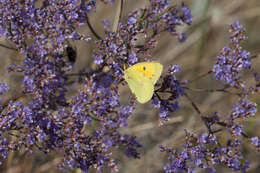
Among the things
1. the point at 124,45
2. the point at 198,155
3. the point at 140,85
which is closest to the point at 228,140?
the point at 198,155

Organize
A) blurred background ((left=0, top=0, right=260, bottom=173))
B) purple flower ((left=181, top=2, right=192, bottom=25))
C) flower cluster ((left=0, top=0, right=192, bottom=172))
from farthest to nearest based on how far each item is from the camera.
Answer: blurred background ((left=0, top=0, right=260, bottom=173)) < purple flower ((left=181, top=2, right=192, bottom=25)) < flower cluster ((left=0, top=0, right=192, bottom=172))

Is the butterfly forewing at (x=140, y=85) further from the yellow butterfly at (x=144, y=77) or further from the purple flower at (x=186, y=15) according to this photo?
the purple flower at (x=186, y=15)

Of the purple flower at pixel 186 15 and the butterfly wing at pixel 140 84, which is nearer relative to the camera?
the butterfly wing at pixel 140 84

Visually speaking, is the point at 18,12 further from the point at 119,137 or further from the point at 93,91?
the point at 119,137

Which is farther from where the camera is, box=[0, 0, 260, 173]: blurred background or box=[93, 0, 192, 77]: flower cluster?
box=[0, 0, 260, 173]: blurred background

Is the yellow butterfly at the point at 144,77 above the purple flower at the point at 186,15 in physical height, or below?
below

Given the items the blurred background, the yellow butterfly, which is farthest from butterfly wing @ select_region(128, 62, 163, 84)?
the blurred background

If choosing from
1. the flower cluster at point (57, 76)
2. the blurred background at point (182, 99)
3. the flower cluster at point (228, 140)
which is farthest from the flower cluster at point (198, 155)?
the blurred background at point (182, 99)

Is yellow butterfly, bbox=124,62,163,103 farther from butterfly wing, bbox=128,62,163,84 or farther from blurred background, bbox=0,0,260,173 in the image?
blurred background, bbox=0,0,260,173

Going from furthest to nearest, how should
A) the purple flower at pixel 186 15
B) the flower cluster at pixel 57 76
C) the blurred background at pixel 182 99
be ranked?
1. the blurred background at pixel 182 99
2. the purple flower at pixel 186 15
3. the flower cluster at pixel 57 76
